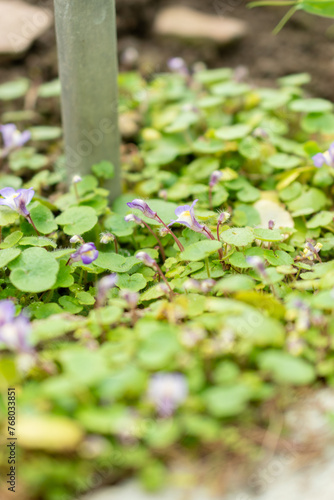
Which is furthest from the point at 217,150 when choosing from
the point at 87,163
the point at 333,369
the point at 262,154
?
the point at 333,369

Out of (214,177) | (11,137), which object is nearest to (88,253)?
(214,177)

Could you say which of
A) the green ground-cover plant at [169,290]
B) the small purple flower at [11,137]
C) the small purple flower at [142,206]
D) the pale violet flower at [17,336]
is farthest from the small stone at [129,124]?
the pale violet flower at [17,336]

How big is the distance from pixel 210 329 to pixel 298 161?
3.94 feet

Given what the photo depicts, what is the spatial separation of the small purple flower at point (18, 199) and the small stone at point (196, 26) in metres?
2.23

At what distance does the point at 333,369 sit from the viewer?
1205 mm

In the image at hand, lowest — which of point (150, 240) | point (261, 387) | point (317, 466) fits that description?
point (150, 240)

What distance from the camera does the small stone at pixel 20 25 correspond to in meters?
3.26

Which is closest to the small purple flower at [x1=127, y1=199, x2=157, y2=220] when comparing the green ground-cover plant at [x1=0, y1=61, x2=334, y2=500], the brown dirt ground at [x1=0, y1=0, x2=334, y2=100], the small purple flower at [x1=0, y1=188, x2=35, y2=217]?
the green ground-cover plant at [x1=0, y1=61, x2=334, y2=500]

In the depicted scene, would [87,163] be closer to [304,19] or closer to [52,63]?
[52,63]

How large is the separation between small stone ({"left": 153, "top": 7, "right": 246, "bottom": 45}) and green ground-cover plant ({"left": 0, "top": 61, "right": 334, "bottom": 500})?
62 cm

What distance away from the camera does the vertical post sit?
184cm

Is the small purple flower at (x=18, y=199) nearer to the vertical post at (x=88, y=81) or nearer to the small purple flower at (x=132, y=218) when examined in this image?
the small purple flower at (x=132, y=218)

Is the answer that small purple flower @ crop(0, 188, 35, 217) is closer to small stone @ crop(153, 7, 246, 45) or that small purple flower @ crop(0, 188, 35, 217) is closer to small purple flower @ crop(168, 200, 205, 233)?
small purple flower @ crop(168, 200, 205, 233)

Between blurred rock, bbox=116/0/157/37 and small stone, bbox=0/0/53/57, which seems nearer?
small stone, bbox=0/0/53/57
